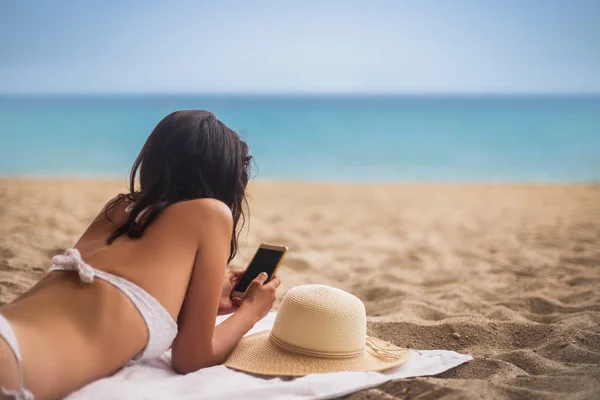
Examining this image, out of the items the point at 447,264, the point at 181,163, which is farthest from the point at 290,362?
the point at 447,264

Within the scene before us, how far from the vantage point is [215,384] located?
183cm

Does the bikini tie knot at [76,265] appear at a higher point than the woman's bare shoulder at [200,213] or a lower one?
lower

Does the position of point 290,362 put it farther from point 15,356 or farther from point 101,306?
point 15,356

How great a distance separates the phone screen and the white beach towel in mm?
321

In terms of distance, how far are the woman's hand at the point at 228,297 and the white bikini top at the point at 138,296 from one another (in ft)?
1.34

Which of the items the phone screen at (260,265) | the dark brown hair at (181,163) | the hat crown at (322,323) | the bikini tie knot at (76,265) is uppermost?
the dark brown hair at (181,163)

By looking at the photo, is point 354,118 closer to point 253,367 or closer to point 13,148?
point 13,148

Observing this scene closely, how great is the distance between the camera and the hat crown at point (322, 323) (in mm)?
2021

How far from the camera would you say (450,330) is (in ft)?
8.75

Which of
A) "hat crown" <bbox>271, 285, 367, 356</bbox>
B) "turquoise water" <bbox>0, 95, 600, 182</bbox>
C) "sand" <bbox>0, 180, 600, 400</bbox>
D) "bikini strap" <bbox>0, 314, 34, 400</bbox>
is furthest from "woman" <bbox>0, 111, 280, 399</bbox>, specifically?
"turquoise water" <bbox>0, 95, 600, 182</bbox>

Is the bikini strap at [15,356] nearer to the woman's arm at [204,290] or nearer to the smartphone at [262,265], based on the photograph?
the woman's arm at [204,290]

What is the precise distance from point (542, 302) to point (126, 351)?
6.93 feet

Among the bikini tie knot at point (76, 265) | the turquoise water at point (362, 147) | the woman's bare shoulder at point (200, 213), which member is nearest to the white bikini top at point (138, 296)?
the bikini tie knot at point (76, 265)

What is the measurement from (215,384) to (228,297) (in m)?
0.46
